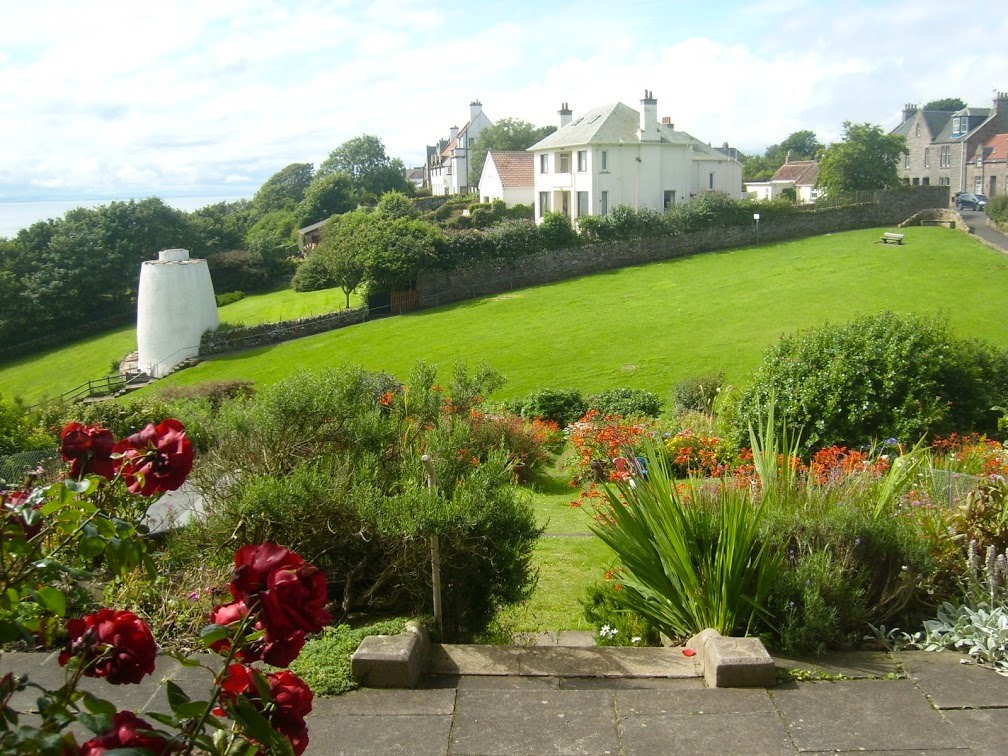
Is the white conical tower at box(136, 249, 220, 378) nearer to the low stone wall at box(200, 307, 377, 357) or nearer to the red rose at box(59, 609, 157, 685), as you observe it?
the low stone wall at box(200, 307, 377, 357)

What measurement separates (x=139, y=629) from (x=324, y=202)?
8022 cm

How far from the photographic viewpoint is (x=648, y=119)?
174ft

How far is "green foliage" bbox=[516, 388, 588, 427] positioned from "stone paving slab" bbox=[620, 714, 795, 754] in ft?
55.0

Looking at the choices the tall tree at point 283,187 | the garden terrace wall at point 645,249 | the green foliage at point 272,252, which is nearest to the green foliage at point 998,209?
the garden terrace wall at point 645,249

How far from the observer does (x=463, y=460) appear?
24.3 feet

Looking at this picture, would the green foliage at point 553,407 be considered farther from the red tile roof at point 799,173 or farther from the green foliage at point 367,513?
the red tile roof at point 799,173

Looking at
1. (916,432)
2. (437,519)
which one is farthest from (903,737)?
(916,432)

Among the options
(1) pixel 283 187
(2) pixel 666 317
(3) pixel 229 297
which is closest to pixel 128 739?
(2) pixel 666 317

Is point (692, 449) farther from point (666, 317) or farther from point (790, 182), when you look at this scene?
point (790, 182)

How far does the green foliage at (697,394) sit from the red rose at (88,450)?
1888 centimetres

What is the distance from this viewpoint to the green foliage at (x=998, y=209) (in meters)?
48.3

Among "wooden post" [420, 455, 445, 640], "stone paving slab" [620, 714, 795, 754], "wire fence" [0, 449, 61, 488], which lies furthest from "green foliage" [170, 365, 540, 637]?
"wire fence" [0, 449, 61, 488]

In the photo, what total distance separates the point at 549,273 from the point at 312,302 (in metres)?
13.8

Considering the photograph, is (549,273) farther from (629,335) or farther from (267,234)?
(267,234)
